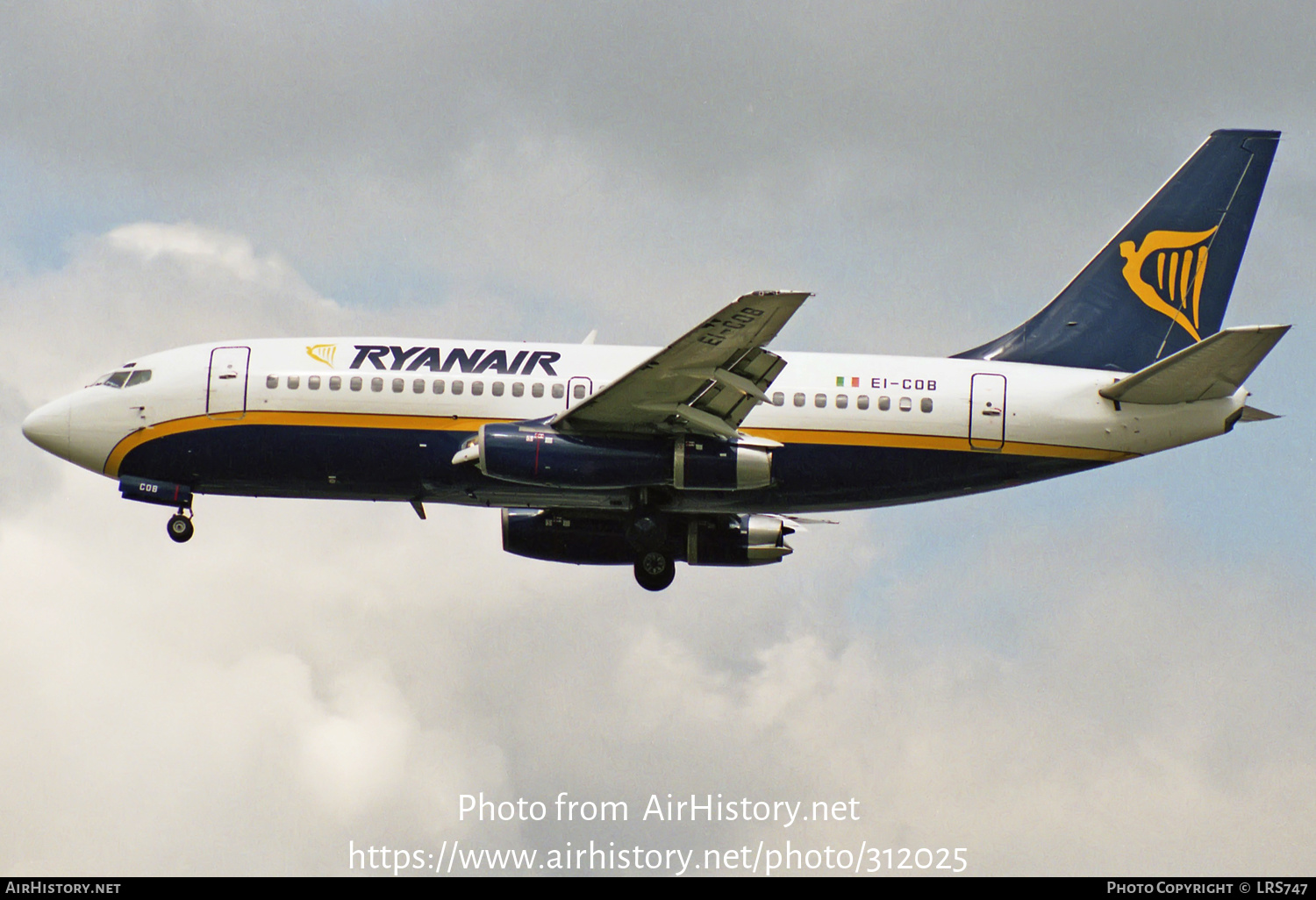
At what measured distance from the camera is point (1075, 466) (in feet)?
136

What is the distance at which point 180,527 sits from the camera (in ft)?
139

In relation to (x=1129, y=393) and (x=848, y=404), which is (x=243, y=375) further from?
(x=1129, y=393)

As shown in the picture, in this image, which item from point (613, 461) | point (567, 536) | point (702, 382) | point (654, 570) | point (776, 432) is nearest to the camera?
point (702, 382)

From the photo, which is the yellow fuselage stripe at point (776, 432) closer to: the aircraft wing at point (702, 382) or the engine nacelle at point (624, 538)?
the aircraft wing at point (702, 382)

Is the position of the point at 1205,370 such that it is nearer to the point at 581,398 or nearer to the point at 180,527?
the point at 581,398

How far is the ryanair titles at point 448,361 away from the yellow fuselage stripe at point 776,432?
1400mm

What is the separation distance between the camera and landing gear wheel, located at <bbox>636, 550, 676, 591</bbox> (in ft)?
142

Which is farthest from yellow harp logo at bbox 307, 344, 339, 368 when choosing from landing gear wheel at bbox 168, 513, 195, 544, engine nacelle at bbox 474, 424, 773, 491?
landing gear wheel at bbox 168, 513, 195, 544

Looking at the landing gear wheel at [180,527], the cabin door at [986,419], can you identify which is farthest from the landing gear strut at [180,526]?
the cabin door at [986,419]

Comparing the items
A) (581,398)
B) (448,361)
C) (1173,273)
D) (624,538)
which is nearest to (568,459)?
A: (581,398)

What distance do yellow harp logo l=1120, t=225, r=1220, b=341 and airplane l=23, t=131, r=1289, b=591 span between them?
2.82 m

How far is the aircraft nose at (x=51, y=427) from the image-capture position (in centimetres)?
4234

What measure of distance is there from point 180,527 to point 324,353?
6.31m

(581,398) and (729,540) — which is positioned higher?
(581,398)
